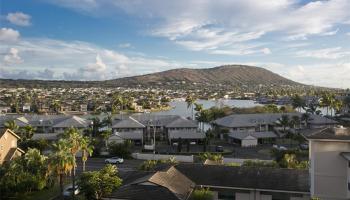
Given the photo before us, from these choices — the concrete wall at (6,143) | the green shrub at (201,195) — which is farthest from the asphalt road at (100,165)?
the green shrub at (201,195)

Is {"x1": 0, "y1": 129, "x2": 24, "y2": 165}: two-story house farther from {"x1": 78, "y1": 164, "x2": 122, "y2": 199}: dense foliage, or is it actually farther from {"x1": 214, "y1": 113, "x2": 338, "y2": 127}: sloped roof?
{"x1": 214, "y1": 113, "x2": 338, "y2": 127}: sloped roof

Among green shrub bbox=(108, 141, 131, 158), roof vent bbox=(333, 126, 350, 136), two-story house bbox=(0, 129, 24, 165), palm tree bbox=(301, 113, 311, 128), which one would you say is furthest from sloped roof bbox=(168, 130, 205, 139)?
roof vent bbox=(333, 126, 350, 136)

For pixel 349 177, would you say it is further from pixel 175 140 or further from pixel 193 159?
pixel 175 140

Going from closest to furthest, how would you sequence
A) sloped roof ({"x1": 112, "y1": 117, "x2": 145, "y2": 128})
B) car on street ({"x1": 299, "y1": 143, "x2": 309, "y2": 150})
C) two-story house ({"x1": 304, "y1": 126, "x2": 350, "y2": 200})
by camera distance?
two-story house ({"x1": 304, "y1": 126, "x2": 350, "y2": 200})
car on street ({"x1": 299, "y1": 143, "x2": 309, "y2": 150})
sloped roof ({"x1": 112, "y1": 117, "x2": 145, "y2": 128})

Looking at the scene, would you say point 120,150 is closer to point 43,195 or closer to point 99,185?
point 43,195

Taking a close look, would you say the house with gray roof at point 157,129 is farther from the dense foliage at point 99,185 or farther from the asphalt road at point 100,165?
the dense foliage at point 99,185

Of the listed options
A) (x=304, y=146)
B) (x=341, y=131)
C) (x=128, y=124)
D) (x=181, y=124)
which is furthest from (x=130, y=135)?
(x=341, y=131)

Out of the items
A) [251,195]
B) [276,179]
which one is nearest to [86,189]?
[251,195]

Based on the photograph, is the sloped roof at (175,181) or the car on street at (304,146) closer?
the sloped roof at (175,181)
